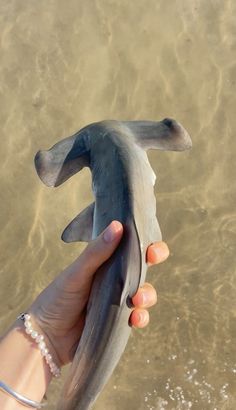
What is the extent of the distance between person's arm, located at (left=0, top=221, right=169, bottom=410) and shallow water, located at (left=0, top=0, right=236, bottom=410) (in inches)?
61.1

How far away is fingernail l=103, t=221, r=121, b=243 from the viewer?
312 cm

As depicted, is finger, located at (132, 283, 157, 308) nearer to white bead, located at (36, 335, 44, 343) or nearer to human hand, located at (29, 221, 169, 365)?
human hand, located at (29, 221, 169, 365)

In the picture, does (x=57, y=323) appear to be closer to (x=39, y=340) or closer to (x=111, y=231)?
(x=39, y=340)

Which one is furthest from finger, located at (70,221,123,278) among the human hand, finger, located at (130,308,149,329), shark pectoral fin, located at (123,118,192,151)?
shark pectoral fin, located at (123,118,192,151)

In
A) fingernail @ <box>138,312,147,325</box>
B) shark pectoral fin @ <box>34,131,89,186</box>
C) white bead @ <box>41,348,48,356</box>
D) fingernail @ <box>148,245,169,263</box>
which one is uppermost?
shark pectoral fin @ <box>34,131,89,186</box>

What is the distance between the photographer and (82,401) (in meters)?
3.07

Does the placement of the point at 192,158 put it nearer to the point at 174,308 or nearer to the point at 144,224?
the point at 174,308

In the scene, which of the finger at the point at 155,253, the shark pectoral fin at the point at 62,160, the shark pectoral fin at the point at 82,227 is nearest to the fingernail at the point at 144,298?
the finger at the point at 155,253

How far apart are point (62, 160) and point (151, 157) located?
7.74ft

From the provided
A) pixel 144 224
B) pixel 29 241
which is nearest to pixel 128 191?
pixel 144 224

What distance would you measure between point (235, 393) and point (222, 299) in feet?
2.99

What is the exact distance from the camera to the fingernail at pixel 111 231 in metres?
3.12

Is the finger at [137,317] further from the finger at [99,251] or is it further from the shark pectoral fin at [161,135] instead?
the shark pectoral fin at [161,135]

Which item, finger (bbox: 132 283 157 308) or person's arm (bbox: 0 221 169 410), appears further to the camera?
person's arm (bbox: 0 221 169 410)
